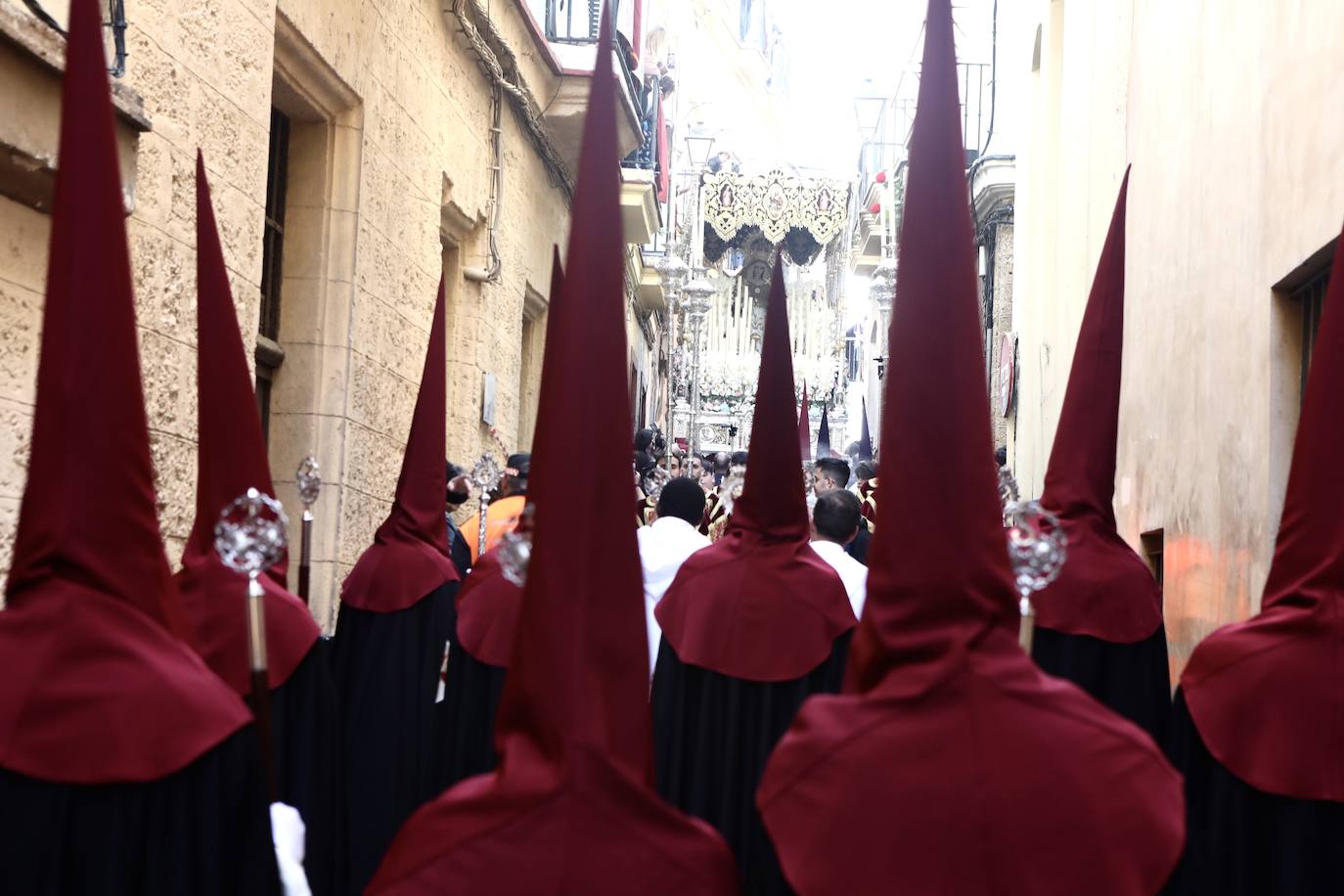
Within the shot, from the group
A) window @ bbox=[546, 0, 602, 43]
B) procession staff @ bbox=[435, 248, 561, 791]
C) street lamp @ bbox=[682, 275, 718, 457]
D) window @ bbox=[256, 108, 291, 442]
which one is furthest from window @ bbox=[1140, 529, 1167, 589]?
street lamp @ bbox=[682, 275, 718, 457]

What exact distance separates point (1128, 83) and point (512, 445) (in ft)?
20.5

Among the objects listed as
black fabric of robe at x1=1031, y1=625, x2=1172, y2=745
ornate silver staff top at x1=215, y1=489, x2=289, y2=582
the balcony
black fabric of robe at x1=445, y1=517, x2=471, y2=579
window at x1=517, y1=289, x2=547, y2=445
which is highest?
the balcony

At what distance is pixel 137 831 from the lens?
9.73ft

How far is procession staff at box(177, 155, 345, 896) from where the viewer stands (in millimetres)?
4258

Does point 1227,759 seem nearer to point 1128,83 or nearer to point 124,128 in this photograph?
point 124,128

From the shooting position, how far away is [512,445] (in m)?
15.0

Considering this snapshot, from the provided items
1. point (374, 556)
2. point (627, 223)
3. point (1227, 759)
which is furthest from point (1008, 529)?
point (627, 223)

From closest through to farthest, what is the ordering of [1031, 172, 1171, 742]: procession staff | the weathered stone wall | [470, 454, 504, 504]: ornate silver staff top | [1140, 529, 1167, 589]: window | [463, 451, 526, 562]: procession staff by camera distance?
[1031, 172, 1171, 742]: procession staff, the weathered stone wall, [470, 454, 504, 504]: ornate silver staff top, [463, 451, 526, 562]: procession staff, [1140, 529, 1167, 589]: window

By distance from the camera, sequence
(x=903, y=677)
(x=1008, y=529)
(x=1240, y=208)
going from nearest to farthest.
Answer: (x=903, y=677)
(x=1008, y=529)
(x=1240, y=208)

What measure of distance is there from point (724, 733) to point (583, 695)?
2.93 meters

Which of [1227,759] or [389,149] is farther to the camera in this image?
[389,149]

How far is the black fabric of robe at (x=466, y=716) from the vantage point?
21.0 ft

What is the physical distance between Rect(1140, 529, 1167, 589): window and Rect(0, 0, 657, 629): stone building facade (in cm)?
445

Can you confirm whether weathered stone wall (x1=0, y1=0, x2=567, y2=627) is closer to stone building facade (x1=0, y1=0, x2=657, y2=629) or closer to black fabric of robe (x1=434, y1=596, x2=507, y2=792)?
stone building facade (x1=0, y1=0, x2=657, y2=629)
